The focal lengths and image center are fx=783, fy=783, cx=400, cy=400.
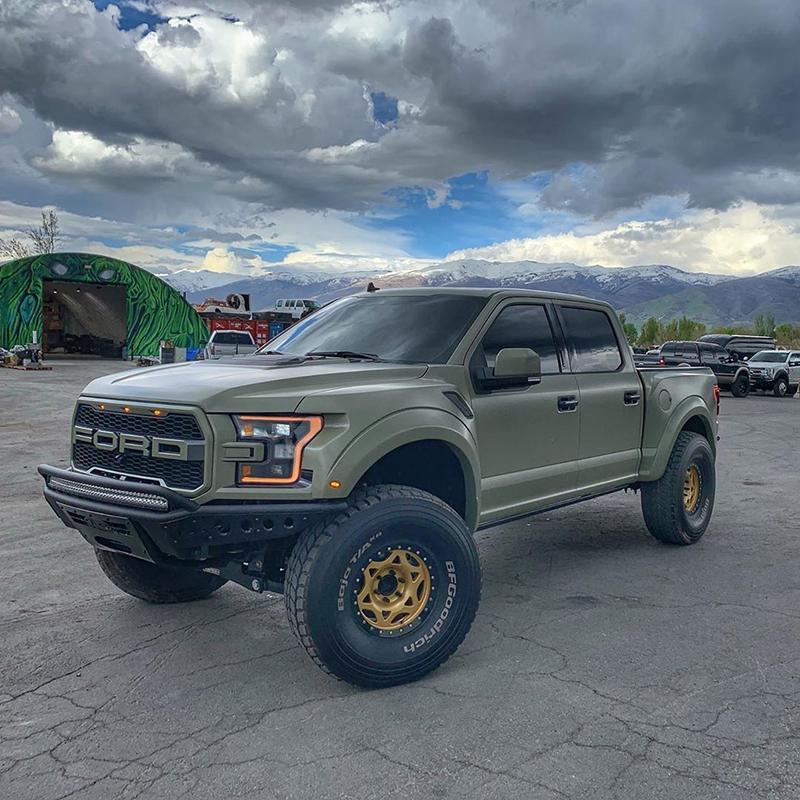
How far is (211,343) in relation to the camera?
2736 cm

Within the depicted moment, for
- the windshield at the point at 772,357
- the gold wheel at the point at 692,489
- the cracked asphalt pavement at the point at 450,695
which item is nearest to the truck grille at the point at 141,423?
the cracked asphalt pavement at the point at 450,695

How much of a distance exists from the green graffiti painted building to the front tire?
118 feet

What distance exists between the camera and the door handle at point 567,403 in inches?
194

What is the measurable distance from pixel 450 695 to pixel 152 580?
2.02 meters

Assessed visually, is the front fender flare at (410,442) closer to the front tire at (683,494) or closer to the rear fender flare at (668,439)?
the rear fender flare at (668,439)

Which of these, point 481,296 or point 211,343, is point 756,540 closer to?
point 481,296

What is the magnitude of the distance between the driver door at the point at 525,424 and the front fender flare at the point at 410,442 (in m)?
0.16

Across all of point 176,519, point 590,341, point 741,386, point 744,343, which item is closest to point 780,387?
point 741,386

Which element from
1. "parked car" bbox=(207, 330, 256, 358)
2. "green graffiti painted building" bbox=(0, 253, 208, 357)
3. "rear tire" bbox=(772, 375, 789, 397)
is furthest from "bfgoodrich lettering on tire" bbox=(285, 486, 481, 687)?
"green graffiti painted building" bbox=(0, 253, 208, 357)

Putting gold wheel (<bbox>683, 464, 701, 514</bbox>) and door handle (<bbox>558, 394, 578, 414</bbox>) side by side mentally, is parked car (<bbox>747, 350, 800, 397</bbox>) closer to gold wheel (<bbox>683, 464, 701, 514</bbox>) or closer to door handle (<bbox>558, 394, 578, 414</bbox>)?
gold wheel (<bbox>683, 464, 701, 514</bbox>)

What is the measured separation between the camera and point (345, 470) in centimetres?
348

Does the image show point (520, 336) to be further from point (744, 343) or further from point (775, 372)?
point (744, 343)

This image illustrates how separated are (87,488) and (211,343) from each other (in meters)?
24.4

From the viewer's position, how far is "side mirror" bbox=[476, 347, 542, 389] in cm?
425
